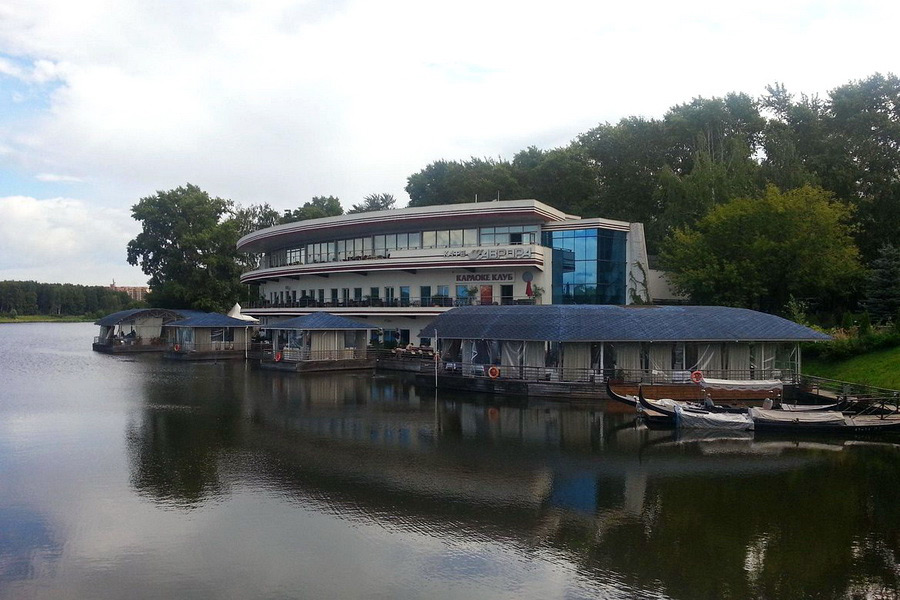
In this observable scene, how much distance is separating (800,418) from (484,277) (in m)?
29.0

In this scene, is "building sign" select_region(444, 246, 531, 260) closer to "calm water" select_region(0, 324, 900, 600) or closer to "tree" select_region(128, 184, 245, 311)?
"calm water" select_region(0, 324, 900, 600)

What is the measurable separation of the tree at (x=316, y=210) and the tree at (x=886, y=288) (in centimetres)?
7045

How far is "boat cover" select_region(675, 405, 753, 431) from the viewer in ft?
89.1

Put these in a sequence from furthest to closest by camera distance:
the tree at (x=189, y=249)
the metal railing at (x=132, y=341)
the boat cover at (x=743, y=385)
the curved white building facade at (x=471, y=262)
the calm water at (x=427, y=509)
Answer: the tree at (x=189, y=249)
the metal railing at (x=132, y=341)
the curved white building facade at (x=471, y=262)
the boat cover at (x=743, y=385)
the calm water at (x=427, y=509)

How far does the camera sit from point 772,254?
46500mm

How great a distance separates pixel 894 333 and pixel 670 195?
2623 centimetres

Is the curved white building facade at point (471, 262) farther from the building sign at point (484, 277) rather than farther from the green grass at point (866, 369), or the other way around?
the green grass at point (866, 369)

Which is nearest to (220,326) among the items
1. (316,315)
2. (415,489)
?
(316,315)

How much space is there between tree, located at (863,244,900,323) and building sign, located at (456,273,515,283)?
24946mm

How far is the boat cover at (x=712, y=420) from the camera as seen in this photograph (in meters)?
27.2

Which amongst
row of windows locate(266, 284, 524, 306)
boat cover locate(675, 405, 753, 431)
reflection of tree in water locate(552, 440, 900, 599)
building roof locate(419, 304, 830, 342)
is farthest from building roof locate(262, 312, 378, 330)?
reflection of tree in water locate(552, 440, 900, 599)

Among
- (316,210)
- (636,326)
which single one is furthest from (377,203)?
(636,326)

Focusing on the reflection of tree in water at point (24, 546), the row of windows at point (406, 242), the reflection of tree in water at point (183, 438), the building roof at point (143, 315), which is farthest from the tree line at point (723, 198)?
the reflection of tree in water at point (24, 546)

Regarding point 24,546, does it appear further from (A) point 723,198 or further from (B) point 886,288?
(A) point 723,198
